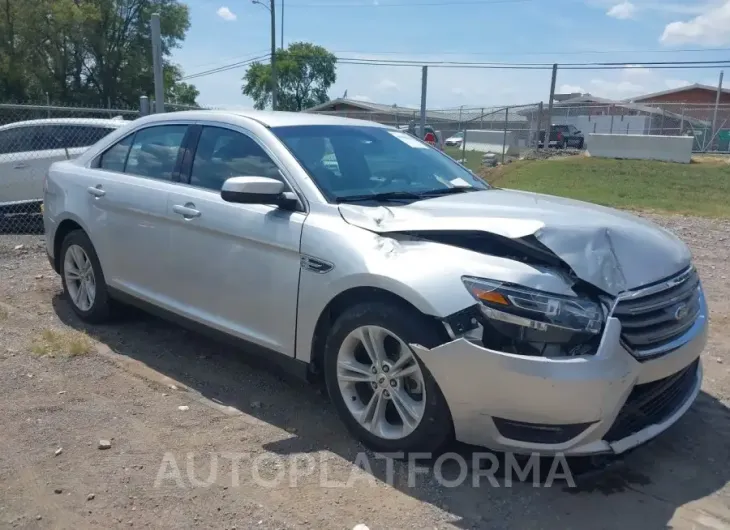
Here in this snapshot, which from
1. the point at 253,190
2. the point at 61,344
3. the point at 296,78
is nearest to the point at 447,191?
the point at 253,190

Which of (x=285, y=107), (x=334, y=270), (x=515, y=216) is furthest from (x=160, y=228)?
(x=285, y=107)

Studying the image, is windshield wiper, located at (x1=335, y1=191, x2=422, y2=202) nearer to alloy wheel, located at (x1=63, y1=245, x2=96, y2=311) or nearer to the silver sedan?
the silver sedan

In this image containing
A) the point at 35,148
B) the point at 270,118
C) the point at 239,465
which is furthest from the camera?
the point at 35,148

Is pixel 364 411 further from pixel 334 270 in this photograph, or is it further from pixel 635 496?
pixel 635 496

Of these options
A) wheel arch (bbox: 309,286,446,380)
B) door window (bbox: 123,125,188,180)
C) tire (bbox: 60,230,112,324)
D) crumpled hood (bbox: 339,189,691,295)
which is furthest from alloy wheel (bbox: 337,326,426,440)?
tire (bbox: 60,230,112,324)

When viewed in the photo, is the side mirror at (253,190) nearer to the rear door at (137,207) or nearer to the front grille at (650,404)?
the rear door at (137,207)

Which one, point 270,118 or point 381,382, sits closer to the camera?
point 381,382

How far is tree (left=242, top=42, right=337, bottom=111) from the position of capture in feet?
228

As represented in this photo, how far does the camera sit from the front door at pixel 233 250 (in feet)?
12.3

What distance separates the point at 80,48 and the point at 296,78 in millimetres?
31841

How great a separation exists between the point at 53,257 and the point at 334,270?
10.7ft

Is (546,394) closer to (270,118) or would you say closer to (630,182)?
(270,118)

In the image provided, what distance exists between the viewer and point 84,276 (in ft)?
17.7

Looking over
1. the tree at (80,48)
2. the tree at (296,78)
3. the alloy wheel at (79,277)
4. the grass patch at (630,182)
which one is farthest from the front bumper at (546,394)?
the tree at (296,78)
